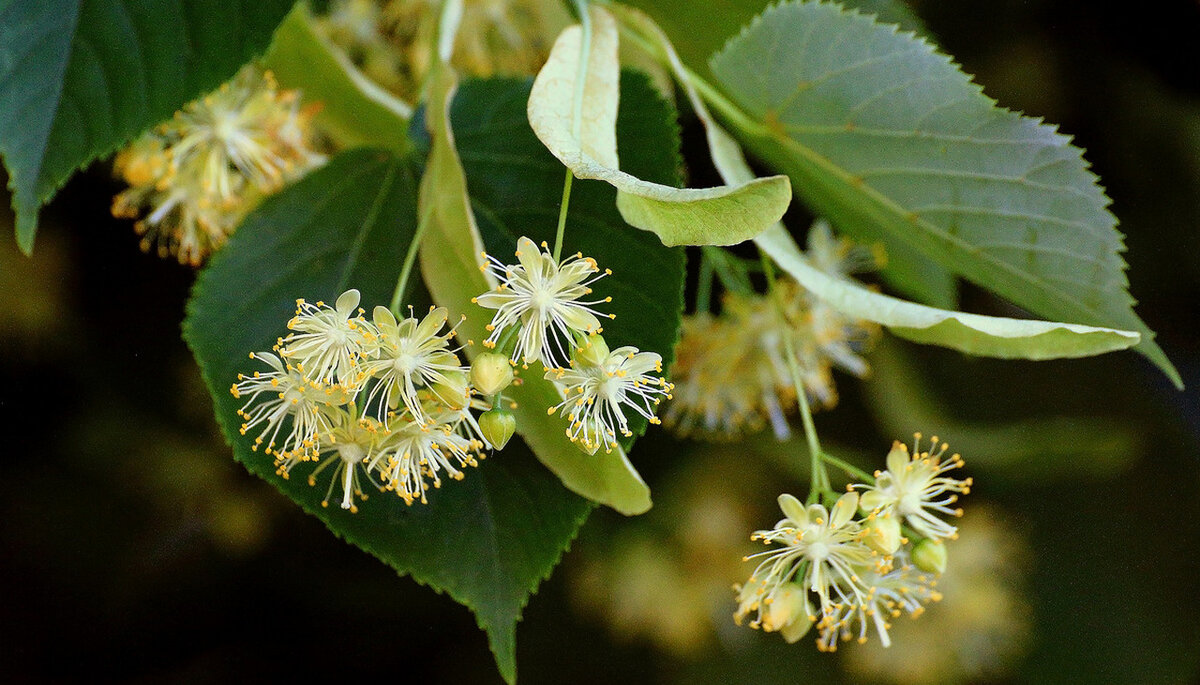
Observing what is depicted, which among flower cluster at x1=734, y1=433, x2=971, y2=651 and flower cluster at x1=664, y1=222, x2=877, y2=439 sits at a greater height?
flower cluster at x1=734, y1=433, x2=971, y2=651

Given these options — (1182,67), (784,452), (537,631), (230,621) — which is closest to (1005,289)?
(784,452)

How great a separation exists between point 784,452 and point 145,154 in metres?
0.67

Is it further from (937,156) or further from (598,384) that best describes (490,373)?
(937,156)

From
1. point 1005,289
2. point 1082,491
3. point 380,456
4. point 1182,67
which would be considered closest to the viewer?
point 380,456

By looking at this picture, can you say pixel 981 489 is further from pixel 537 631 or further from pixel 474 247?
pixel 474 247

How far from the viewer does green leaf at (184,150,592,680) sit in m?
0.40

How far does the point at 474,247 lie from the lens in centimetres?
39

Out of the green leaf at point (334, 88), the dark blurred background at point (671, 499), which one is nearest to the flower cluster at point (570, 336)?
the green leaf at point (334, 88)

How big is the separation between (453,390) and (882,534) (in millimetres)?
199

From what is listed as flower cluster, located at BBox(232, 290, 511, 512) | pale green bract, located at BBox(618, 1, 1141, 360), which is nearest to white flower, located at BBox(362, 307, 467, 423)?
flower cluster, located at BBox(232, 290, 511, 512)

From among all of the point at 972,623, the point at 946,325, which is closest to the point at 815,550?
the point at 946,325

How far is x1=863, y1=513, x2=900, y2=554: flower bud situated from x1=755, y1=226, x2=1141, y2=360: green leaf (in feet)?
0.30

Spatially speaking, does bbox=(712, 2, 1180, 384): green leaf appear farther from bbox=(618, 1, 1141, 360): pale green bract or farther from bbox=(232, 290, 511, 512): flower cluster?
bbox=(232, 290, 511, 512): flower cluster

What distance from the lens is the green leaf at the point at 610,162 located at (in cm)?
28
